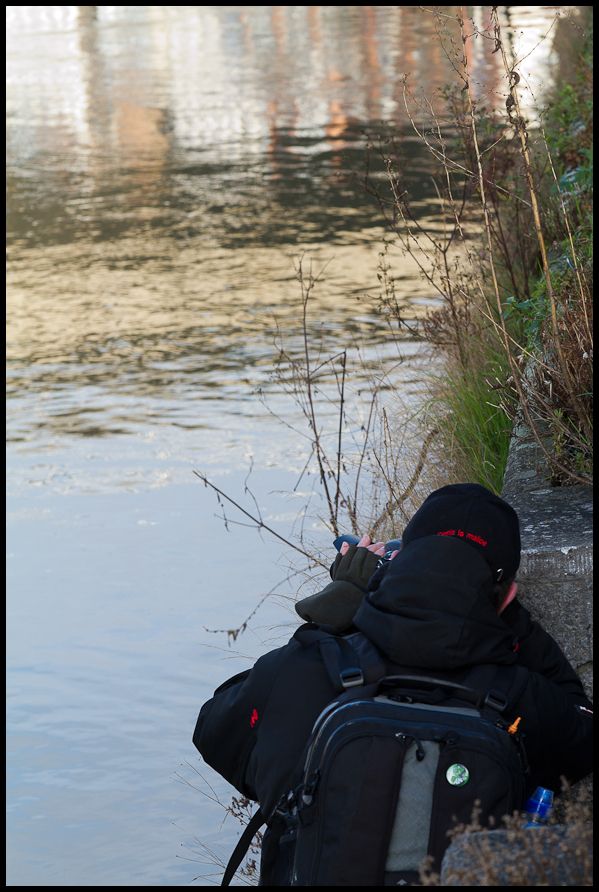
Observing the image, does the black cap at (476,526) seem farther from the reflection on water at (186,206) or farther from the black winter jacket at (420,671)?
the reflection on water at (186,206)

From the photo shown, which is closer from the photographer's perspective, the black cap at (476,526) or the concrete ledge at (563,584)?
the black cap at (476,526)

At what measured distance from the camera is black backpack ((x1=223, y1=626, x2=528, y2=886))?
2473 millimetres

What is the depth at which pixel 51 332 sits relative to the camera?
10.3 metres

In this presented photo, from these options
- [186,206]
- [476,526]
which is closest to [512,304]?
[476,526]

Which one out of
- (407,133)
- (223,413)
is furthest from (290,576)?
(407,133)

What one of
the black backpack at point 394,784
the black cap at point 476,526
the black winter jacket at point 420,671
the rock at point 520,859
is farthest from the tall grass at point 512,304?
the rock at point 520,859

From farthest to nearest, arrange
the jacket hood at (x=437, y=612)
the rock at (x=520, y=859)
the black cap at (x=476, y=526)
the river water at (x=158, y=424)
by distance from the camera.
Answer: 1. the river water at (x=158, y=424)
2. the black cap at (x=476, y=526)
3. the jacket hood at (x=437, y=612)
4. the rock at (x=520, y=859)

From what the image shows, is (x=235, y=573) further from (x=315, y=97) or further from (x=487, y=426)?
(x=315, y=97)

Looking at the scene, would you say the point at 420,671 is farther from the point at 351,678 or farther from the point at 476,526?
the point at 476,526

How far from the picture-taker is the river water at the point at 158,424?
458cm

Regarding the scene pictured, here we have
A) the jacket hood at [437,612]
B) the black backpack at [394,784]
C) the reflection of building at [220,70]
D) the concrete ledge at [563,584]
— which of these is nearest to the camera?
the black backpack at [394,784]

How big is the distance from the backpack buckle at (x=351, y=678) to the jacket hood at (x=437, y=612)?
0.24ft

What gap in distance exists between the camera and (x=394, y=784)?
2.47 metres

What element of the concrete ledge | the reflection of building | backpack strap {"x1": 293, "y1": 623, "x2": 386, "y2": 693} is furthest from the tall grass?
the reflection of building
